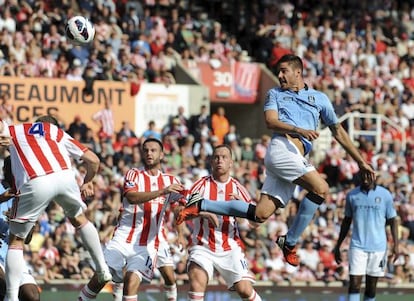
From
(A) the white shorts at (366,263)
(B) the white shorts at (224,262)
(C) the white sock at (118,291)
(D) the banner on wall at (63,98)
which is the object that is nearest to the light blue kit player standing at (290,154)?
(B) the white shorts at (224,262)

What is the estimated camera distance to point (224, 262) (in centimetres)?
1340

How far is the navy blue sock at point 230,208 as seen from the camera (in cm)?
1274

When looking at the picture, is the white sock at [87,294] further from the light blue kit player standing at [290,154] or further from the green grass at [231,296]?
the green grass at [231,296]

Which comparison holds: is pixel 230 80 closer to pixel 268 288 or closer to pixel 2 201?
pixel 268 288

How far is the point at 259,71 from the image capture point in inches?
1107

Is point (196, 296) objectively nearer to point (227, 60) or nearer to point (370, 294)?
point (370, 294)

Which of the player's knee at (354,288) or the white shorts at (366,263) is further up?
the white shorts at (366,263)

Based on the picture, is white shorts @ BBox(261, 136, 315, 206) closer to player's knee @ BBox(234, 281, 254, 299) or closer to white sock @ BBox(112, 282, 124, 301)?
Answer: player's knee @ BBox(234, 281, 254, 299)

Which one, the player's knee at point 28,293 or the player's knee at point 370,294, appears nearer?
the player's knee at point 28,293

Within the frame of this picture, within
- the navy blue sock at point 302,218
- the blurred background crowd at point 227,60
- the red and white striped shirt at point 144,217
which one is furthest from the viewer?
the blurred background crowd at point 227,60

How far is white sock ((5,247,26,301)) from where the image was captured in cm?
1127

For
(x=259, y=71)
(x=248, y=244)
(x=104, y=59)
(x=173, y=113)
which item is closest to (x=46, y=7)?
(x=104, y=59)

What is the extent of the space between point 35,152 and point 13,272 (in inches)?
46.6

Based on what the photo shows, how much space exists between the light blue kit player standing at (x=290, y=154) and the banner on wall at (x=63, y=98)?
1085 cm
